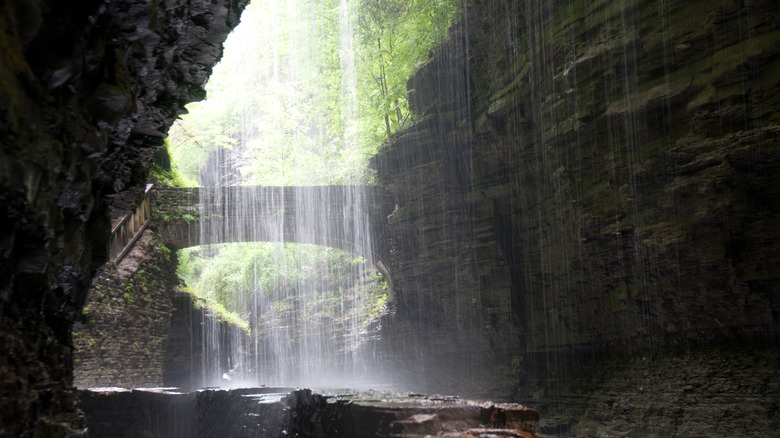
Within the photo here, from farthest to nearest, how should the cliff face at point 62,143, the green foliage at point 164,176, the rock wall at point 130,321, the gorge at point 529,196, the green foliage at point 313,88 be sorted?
the green foliage at point 313,88, the green foliage at point 164,176, the rock wall at point 130,321, the gorge at point 529,196, the cliff face at point 62,143

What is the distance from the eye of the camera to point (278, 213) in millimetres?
16328

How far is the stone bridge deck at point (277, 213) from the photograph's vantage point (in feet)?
52.7

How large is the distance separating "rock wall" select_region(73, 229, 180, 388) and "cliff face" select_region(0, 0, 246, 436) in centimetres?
753

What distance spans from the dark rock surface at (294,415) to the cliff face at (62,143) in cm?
285

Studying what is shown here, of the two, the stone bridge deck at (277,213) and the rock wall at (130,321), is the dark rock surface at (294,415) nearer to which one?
the rock wall at (130,321)

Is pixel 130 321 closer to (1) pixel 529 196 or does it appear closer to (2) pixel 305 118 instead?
(1) pixel 529 196

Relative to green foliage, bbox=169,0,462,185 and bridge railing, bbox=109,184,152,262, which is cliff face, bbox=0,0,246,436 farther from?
green foliage, bbox=169,0,462,185

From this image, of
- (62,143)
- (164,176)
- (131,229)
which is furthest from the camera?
(164,176)

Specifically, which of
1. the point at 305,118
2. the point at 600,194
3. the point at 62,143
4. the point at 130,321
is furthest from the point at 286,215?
the point at 62,143

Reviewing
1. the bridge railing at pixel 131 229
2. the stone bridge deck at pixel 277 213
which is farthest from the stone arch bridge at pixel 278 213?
the bridge railing at pixel 131 229

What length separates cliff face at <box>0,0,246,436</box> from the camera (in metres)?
2.47

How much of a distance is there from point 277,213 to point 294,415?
9.57m

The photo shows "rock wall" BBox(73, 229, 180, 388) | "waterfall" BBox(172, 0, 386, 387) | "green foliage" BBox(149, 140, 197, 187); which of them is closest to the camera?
"rock wall" BBox(73, 229, 180, 388)

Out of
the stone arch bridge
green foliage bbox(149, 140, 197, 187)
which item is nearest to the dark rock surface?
the stone arch bridge
